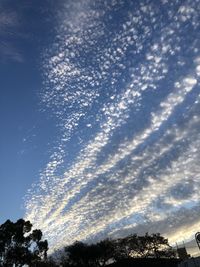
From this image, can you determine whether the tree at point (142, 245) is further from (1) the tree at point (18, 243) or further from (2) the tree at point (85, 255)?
(1) the tree at point (18, 243)

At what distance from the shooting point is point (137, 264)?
5728cm

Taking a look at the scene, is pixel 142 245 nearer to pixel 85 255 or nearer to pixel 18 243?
pixel 85 255

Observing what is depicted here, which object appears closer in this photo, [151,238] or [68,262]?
[68,262]

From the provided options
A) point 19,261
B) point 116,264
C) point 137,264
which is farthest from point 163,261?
point 19,261

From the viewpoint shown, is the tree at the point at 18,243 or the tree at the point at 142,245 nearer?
the tree at the point at 18,243

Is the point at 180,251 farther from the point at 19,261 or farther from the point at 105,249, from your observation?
the point at 19,261

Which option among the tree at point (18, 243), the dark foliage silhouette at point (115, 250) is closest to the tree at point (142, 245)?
the dark foliage silhouette at point (115, 250)

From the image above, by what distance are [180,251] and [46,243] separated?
90.1ft

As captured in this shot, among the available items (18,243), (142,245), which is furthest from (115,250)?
(18,243)

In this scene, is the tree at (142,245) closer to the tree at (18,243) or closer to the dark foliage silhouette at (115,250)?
the dark foliage silhouette at (115,250)

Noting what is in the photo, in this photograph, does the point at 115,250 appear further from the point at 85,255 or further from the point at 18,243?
the point at 18,243

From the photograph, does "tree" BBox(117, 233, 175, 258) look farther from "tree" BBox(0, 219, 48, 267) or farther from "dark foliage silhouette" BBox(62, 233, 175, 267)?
"tree" BBox(0, 219, 48, 267)

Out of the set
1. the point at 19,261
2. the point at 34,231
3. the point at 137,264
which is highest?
the point at 34,231

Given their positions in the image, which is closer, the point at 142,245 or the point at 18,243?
the point at 18,243
